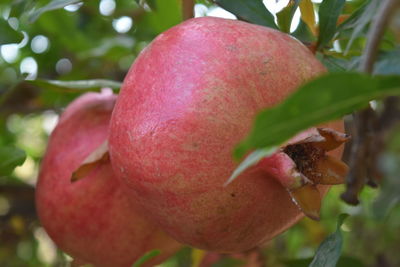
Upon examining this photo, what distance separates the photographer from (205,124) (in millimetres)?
703

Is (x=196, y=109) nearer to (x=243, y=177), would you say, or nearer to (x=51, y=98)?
(x=243, y=177)

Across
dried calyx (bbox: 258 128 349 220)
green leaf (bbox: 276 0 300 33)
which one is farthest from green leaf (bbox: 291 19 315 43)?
dried calyx (bbox: 258 128 349 220)

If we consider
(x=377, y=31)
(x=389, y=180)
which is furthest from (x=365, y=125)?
(x=389, y=180)

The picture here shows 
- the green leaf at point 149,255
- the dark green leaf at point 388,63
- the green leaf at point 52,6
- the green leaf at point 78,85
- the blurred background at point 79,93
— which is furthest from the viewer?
the blurred background at point 79,93

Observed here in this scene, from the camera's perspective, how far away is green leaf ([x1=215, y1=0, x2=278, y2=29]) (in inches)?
34.9

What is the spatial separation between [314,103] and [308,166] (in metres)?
0.29

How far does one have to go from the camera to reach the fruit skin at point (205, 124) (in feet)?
2.33

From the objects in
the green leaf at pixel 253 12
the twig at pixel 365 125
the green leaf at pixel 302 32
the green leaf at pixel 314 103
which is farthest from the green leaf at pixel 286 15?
the green leaf at pixel 314 103

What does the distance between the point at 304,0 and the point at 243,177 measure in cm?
35

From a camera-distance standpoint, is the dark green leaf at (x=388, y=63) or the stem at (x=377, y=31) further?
the dark green leaf at (x=388, y=63)

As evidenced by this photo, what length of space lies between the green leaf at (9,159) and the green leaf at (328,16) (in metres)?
0.51

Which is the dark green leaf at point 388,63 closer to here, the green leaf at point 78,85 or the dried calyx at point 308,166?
the dried calyx at point 308,166

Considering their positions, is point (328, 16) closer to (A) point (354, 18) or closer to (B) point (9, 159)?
(A) point (354, 18)

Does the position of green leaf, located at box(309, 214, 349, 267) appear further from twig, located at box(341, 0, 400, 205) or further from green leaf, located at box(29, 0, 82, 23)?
green leaf, located at box(29, 0, 82, 23)
